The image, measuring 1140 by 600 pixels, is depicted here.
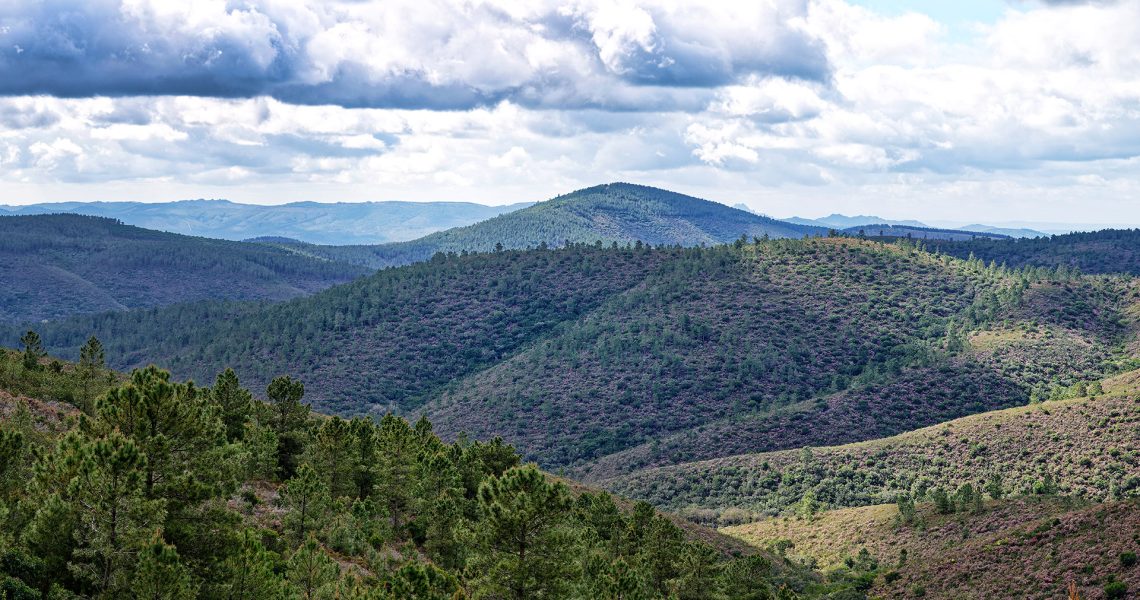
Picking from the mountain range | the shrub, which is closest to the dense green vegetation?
the mountain range

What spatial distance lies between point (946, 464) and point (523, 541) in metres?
86.5

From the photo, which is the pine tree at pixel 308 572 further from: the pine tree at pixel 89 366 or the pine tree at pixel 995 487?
the pine tree at pixel 995 487

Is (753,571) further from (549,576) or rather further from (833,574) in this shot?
(549,576)

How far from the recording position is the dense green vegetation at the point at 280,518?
2595 centimetres

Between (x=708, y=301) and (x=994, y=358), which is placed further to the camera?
(x=708, y=301)

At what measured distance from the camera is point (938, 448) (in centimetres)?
11256

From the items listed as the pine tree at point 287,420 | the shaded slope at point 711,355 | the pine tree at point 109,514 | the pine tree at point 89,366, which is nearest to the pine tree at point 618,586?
the pine tree at point 109,514

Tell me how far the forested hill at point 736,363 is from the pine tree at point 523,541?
9413cm

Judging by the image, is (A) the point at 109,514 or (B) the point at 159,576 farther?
(A) the point at 109,514

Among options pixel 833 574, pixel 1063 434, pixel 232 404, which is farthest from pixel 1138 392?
pixel 232 404

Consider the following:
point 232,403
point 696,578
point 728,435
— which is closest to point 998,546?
point 696,578

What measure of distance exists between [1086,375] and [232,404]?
457 feet

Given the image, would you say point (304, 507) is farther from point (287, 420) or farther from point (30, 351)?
point (30, 351)

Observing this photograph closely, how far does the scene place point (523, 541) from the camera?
35.3 m
